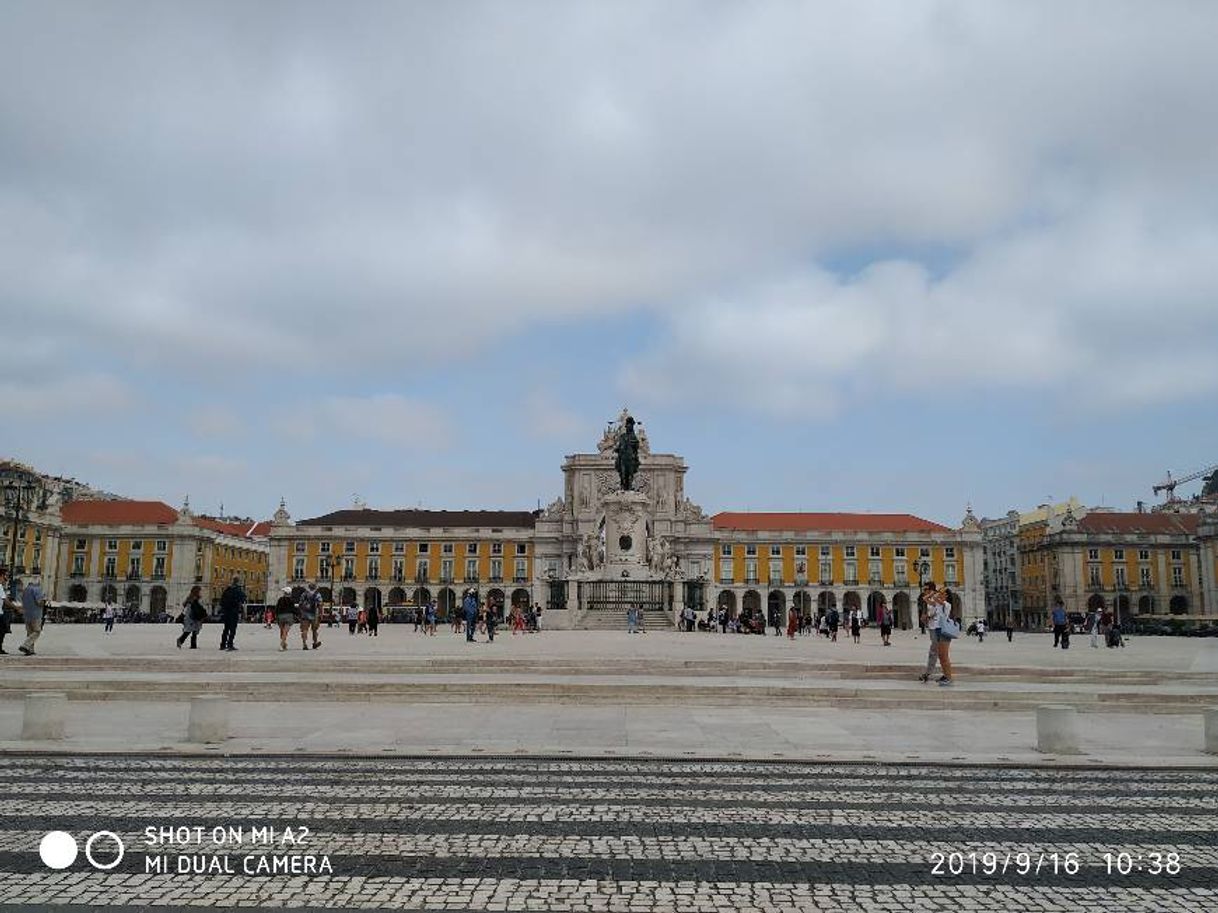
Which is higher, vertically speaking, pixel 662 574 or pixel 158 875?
pixel 662 574

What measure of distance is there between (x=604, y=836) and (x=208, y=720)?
5.56m

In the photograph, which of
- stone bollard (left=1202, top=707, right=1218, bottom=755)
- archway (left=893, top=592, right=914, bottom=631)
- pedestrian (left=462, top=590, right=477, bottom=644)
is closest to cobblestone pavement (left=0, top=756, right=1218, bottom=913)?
stone bollard (left=1202, top=707, right=1218, bottom=755)

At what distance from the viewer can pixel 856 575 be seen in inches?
4099

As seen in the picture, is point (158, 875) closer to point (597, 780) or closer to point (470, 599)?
point (597, 780)

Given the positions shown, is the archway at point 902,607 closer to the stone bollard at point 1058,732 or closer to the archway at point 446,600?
the archway at point 446,600

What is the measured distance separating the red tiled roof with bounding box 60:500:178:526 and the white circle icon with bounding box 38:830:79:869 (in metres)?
103

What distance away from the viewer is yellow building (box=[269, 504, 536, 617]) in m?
106

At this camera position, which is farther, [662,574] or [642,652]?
[662,574]

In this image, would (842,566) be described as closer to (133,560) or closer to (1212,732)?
(133,560)

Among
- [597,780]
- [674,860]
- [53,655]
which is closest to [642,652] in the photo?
[53,655]

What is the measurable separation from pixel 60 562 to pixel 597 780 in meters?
104

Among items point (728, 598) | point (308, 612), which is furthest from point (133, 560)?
point (308, 612)

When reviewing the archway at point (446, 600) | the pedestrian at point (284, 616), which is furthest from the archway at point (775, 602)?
the pedestrian at point (284, 616)

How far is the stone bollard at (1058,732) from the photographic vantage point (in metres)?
10.3
